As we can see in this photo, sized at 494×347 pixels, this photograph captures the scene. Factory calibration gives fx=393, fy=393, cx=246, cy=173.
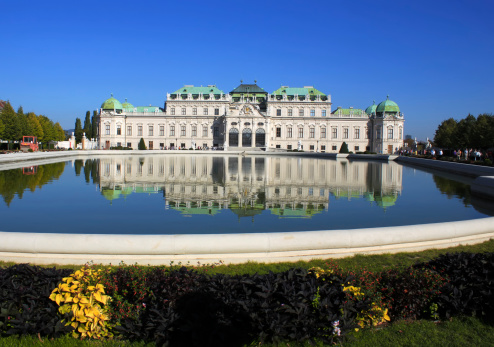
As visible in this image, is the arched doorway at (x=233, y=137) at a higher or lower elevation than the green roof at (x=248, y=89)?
lower

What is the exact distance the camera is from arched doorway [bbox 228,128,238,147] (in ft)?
260

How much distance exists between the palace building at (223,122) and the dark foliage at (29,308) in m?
76.5

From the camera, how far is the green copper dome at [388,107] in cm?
Result: 8100

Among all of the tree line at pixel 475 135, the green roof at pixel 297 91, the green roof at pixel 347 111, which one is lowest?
the tree line at pixel 475 135

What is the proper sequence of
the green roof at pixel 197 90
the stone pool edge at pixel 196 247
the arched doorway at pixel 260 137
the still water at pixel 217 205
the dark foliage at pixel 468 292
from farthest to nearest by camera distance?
Answer: 1. the green roof at pixel 197 90
2. the arched doorway at pixel 260 137
3. the still water at pixel 217 205
4. the stone pool edge at pixel 196 247
5. the dark foliage at pixel 468 292

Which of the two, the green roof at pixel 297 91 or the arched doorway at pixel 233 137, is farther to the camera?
the green roof at pixel 297 91

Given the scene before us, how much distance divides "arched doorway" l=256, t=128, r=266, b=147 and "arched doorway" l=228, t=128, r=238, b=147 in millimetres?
4273

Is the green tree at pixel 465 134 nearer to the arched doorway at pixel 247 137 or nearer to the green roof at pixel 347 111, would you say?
the green roof at pixel 347 111

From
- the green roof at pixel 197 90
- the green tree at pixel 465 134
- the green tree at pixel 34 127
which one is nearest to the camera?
the green tree at pixel 465 134

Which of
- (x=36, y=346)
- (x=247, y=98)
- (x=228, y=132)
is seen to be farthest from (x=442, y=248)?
(x=247, y=98)

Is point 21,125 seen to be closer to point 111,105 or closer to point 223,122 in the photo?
point 111,105

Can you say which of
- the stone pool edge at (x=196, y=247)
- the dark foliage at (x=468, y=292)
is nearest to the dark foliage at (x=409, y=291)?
the dark foliage at (x=468, y=292)

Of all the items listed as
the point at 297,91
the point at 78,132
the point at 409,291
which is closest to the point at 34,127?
the point at 78,132

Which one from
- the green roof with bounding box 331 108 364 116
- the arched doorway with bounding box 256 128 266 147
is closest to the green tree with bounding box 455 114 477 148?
the green roof with bounding box 331 108 364 116
